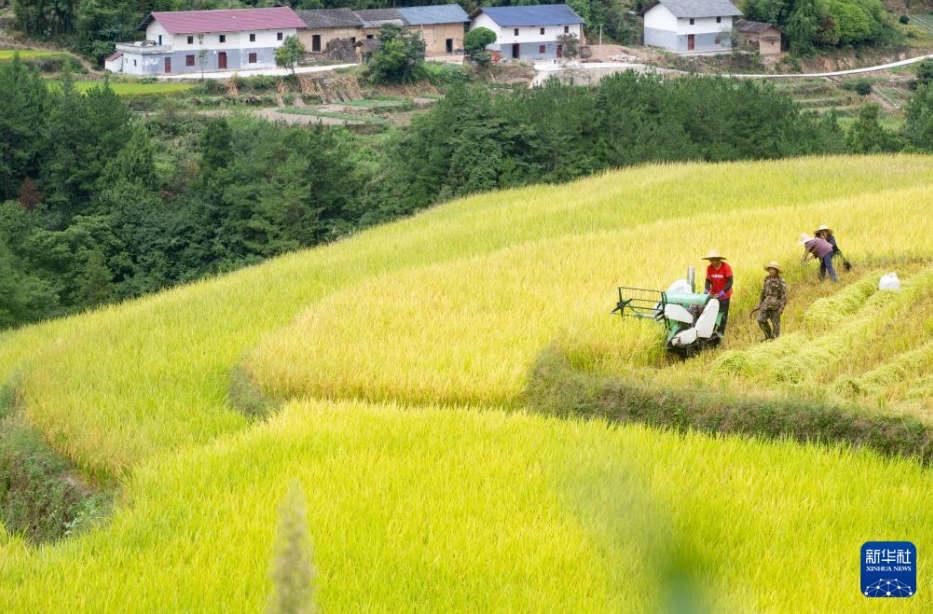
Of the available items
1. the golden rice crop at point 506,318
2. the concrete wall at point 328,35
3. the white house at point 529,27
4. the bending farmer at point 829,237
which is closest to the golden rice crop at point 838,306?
the golden rice crop at point 506,318

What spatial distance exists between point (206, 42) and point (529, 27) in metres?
15.7

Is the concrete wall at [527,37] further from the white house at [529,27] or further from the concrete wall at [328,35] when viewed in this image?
the concrete wall at [328,35]

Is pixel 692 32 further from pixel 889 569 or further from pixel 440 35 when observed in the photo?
pixel 889 569

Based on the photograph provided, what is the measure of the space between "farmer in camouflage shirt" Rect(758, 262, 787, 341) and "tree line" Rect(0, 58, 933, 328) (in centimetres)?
1611

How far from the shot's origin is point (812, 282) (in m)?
12.2

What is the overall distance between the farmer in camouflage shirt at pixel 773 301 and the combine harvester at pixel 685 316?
0.40 metres

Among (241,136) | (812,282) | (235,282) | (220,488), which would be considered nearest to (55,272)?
(241,136)

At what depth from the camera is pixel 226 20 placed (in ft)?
171

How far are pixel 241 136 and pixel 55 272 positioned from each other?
290 inches

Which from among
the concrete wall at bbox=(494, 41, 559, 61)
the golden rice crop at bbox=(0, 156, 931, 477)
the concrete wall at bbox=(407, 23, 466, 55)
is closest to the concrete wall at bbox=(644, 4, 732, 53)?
the concrete wall at bbox=(494, 41, 559, 61)

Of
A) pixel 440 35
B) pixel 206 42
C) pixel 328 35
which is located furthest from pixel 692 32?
pixel 206 42

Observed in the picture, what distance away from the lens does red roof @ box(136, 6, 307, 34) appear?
4997 cm

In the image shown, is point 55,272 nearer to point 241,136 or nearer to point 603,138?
point 241,136

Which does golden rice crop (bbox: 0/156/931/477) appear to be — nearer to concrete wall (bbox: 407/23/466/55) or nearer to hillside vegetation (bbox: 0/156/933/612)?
hillside vegetation (bbox: 0/156/933/612)
